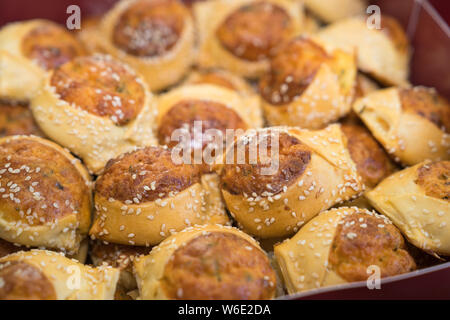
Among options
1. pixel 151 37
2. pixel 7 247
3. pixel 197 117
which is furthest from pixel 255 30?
pixel 7 247

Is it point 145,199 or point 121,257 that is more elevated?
point 145,199

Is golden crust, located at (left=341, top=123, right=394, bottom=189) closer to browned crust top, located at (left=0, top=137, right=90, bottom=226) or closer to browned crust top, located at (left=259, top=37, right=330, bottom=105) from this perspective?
browned crust top, located at (left=259, top=37, right=330, bottom=105)

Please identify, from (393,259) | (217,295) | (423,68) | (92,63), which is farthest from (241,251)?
(423,68)

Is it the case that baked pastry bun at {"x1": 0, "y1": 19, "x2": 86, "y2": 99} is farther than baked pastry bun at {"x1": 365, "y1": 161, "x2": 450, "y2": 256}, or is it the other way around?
baked pastry bun at {"x1": 0, "y1": 19, "x2": 86, "y2": 99}

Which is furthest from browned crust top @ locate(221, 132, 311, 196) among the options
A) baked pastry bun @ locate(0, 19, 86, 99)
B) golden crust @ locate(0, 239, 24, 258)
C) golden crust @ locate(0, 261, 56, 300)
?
baked pastry bun @ locate(0, 19, 86, 99)

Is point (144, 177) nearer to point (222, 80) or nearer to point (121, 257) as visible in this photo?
point (121, 257)
